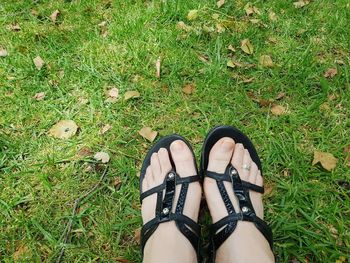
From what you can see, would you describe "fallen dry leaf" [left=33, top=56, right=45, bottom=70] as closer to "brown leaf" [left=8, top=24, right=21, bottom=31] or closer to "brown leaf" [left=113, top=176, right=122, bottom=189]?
"brown leaf" [left=8, top=24, right=21, bottom=31]

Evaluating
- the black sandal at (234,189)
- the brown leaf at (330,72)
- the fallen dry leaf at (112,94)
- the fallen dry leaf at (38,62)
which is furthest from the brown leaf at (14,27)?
the brown leaf at (330,72)

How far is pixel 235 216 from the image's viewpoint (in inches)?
69.9

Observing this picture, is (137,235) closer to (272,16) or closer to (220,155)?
(220,155)

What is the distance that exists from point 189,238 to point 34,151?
1054 mm

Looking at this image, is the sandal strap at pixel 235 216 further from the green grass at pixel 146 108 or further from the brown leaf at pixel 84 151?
the brown leaf at pixel 84 151

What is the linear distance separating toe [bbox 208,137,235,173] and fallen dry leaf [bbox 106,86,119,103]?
0.75m

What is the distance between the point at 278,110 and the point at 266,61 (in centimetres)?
39

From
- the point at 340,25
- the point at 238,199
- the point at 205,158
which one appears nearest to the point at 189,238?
the point at 238,199

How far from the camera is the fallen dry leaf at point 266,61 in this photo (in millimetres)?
2443

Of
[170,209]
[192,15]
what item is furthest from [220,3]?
[170,209]

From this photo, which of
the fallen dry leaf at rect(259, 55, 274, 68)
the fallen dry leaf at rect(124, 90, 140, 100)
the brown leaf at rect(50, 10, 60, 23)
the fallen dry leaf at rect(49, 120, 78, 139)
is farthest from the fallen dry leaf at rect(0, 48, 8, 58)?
the fallen dry leaf at rect(259, 55, 274, 68)

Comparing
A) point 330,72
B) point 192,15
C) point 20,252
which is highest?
point 192,15

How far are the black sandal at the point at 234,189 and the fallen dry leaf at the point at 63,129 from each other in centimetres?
80

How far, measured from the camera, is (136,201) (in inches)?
79.4
